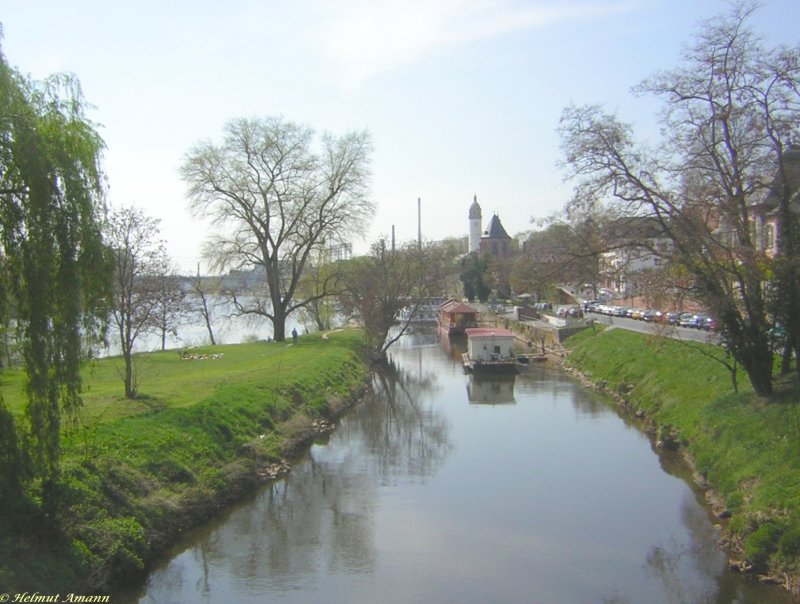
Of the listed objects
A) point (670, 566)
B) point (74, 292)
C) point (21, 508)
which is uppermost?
point (74, 292)

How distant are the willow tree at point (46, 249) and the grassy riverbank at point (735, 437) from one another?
1116 centimetres

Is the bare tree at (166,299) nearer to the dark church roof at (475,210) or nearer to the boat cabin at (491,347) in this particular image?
the boat cabin at (491,347)

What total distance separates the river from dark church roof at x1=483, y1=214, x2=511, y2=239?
91416 millimetres

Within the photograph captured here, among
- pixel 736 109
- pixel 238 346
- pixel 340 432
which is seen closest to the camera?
pixel 736 109

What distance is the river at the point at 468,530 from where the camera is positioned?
11945mm

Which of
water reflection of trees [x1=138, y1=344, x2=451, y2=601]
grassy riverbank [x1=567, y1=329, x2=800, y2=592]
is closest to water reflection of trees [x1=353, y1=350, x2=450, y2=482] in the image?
water reflection of trees [x1=138, y1=344, x2=451, y2=601]

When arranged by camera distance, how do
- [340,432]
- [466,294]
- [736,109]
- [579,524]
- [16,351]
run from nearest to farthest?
[16,351], [579,524], [736,109], [340,432], [466,294]

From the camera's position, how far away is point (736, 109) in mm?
17453

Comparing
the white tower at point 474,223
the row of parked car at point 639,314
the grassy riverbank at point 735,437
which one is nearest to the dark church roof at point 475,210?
the white tower at point 474,223

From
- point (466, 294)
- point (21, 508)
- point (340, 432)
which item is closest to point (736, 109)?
point (340, 432)

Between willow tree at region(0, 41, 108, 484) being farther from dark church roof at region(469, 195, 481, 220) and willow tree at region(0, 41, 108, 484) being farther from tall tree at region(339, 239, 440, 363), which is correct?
dark church roof at region(469, 195, 481, 220)

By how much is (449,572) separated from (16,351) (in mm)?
7705

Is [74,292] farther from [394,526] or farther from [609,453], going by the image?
[609,453]

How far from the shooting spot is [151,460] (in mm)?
14922
